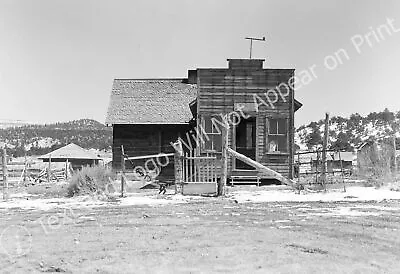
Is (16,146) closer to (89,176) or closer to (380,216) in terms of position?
(89,176)

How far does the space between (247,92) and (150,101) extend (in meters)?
9.13

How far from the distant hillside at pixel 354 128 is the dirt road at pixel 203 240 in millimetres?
73814

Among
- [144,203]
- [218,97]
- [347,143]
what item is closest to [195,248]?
[144,203]

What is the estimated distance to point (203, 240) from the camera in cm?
930

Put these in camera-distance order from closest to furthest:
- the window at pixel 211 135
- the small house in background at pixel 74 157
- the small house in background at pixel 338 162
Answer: the small house in background at pixel 338 162 → the window at pixel 211 135 → the small house in background at pixel 74 157

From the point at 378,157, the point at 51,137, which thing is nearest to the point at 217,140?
the point at 378,157

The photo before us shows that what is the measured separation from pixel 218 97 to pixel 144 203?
9226 mm

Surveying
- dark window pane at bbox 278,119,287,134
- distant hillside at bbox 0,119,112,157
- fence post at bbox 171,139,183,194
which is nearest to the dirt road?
fence post at bbox 171,139,183,194

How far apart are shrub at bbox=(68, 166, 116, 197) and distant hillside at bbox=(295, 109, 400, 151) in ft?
228

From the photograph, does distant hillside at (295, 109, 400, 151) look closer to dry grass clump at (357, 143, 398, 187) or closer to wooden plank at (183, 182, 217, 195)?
dry grass clump at (357, 143, 398, 187)

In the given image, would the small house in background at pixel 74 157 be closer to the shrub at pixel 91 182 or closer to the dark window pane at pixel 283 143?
the dark window pane at pixel 283 143

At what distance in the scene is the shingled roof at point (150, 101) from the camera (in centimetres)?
2998

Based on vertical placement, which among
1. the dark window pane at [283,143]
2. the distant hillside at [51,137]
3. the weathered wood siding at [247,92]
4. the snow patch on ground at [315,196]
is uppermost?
the distant hillside at [51,137]

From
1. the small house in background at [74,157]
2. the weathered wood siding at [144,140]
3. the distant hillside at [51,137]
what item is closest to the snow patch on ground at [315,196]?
the weathered wood siding at [144,140]
